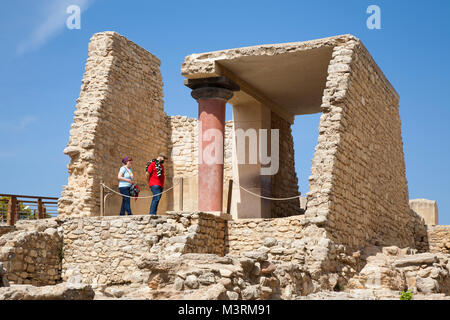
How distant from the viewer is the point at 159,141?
53.7 feet

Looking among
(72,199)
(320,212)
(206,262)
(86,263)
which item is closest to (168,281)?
(206,262)

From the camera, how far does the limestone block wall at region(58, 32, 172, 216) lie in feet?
43.8

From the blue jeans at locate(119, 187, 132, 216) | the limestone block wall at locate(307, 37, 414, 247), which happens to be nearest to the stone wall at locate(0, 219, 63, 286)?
the blue jeans at locate(119, 187, 132, 216)

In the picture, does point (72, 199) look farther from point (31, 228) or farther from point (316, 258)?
point (316, 258)

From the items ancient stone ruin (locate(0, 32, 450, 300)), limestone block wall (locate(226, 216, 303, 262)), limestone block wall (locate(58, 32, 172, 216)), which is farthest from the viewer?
limestone block wall (locate(58, 32, 172, 216))

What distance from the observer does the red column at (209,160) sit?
11.6 m

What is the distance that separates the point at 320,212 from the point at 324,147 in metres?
1.17

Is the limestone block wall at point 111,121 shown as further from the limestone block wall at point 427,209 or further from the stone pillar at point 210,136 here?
the limestone block wall at point 427,209

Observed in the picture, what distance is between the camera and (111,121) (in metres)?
14.1

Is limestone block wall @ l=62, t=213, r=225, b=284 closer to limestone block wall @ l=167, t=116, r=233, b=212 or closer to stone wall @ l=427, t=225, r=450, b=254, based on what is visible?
limestone block wall @ l=167, t=116, r=233, b=212

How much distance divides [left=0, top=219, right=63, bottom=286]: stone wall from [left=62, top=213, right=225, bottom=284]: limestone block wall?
200mm

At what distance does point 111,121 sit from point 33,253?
423cm

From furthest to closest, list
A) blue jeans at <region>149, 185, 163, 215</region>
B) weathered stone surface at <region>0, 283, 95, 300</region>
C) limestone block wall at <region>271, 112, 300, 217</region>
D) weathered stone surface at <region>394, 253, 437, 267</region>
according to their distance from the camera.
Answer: limestone block wall at <region>271, 112, 300, 217</region> < blue jeans at <region>149, 185, 163, 215</region> < weathered stone surface at <region>394, 253, 437, 267</region> < weathered stone surface at <region>0, 283, 95, 300</region>

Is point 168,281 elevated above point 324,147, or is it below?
below
